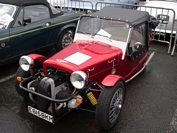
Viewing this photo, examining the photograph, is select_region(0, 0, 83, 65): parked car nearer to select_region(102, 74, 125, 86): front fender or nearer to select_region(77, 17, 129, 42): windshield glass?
select_region(77, 17, 129, 42): windshield glass

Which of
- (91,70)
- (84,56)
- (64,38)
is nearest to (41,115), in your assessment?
(91,70)

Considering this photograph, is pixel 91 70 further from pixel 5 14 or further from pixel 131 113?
pixel 5 14

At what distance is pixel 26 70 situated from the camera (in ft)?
12.8

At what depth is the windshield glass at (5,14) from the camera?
546 centimetres

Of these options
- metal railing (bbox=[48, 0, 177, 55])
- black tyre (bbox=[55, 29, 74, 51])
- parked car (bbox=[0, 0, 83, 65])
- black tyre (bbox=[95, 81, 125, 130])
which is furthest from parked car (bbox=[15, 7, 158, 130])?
metal railing (bbox=[48, 0, 177, 55])

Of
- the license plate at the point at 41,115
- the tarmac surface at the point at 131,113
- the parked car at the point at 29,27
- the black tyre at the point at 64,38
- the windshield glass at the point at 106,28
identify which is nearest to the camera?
the license plate at the point at 41,115

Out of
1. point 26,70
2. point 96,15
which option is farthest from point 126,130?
point 96,15

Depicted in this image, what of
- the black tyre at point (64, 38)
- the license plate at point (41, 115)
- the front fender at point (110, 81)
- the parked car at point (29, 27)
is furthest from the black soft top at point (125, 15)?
the license plate at point (41, 115)

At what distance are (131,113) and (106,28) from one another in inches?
67.6

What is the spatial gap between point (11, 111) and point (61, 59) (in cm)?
137

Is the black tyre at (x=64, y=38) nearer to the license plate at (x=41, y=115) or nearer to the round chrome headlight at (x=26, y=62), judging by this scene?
the round chrome headlight at (x=26, y=62)

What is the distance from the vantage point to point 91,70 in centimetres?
383

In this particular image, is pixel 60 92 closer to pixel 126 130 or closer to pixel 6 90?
pixel 126 130

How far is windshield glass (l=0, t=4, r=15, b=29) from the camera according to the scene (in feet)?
17.9
